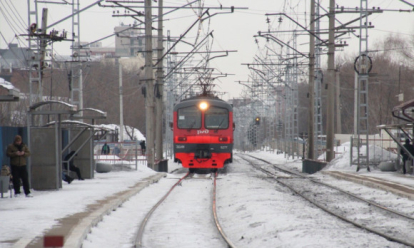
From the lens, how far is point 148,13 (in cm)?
3033

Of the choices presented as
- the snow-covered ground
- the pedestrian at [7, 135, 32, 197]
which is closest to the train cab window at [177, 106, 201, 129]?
the snow-covered ground

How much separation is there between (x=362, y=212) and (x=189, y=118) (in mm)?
16049

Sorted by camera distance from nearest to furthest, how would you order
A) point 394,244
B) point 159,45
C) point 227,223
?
point 394,244, point 227,223, point 159,45

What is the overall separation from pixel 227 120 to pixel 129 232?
716 inches

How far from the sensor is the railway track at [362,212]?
1113 centimetres

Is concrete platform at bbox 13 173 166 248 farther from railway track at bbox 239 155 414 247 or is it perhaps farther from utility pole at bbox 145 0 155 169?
utility pole at bbox 145 0 155 169

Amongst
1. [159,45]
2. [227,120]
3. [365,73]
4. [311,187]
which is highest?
[159,45]

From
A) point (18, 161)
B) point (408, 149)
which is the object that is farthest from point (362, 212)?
point (408, 149)

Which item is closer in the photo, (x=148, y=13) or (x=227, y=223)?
(x=227, y=223)

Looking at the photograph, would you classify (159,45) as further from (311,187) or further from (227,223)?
(227,223)

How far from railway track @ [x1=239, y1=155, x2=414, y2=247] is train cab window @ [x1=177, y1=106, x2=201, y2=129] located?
8798mm

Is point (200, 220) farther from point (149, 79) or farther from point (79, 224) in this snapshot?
point (149, 79)

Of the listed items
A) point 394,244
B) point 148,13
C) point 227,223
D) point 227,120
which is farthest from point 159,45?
point 394,244

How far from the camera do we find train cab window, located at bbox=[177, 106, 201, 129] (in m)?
29.5
